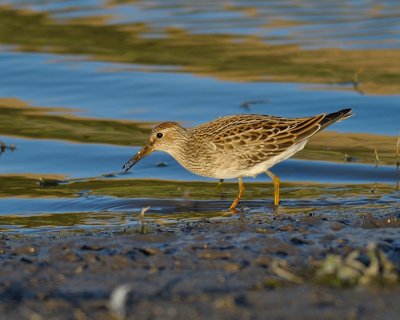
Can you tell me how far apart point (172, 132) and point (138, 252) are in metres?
3.96

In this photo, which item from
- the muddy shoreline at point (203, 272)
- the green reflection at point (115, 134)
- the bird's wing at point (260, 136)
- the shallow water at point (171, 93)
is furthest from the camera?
the green reflection at point (115, 134)

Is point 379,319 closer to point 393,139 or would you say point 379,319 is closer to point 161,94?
point 393,139

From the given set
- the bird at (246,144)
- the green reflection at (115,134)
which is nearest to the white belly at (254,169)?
the bird at (246,144)

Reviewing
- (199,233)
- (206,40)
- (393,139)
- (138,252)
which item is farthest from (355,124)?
(138,252)

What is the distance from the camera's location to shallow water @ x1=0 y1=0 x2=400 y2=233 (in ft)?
37.6

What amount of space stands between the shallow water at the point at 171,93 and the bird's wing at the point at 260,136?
594mm

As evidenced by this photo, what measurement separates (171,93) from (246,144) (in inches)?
222

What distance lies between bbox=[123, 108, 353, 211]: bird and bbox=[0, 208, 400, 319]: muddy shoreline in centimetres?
197

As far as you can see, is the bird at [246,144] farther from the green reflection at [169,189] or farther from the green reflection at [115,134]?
the green reflection at [115,134]

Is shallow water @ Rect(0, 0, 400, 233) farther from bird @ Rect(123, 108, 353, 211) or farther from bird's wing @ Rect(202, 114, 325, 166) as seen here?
bird's wing @ Rect(202, 114, 325, 166)

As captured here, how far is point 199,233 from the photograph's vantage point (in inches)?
333

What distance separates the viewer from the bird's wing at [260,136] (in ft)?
35.9

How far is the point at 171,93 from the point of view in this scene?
53.8ft

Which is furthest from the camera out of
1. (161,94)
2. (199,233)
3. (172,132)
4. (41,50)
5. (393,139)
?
(41,50)
